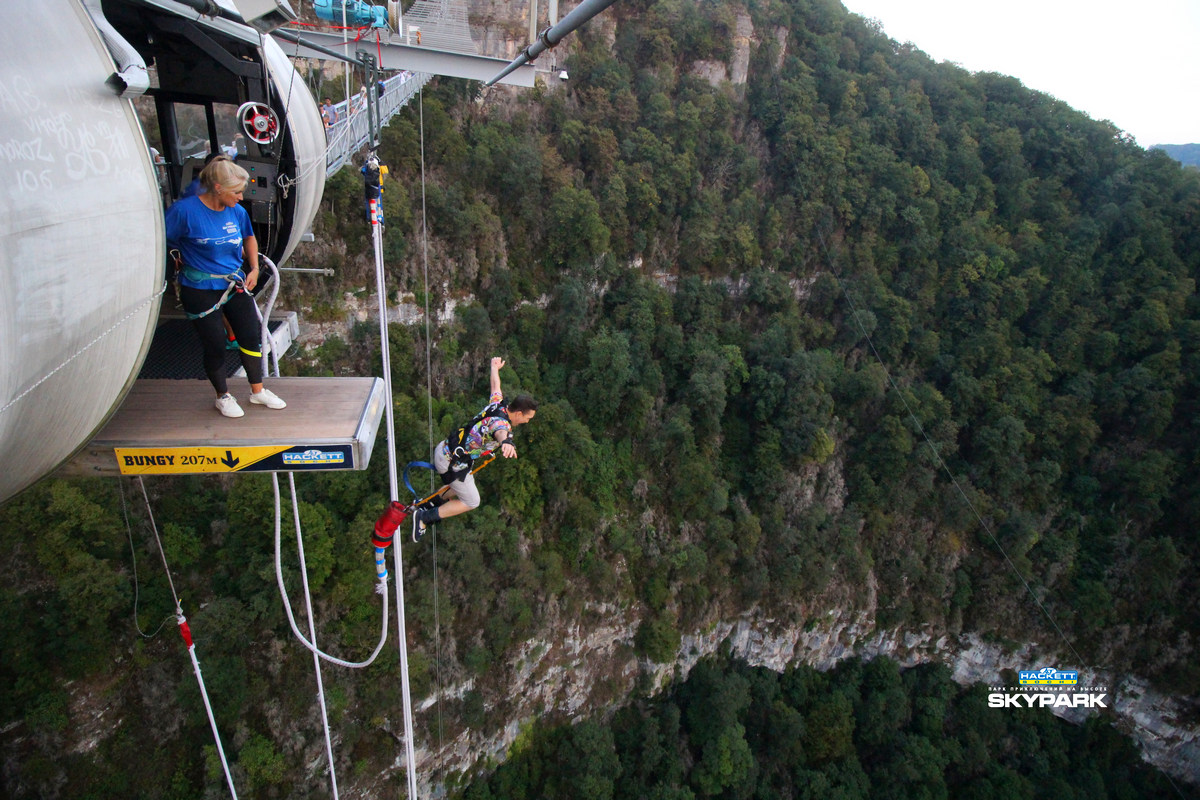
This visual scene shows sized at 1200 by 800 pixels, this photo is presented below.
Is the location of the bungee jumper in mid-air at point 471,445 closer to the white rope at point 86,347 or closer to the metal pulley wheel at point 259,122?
the white rope at point 86,347

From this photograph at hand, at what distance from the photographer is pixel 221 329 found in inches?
152

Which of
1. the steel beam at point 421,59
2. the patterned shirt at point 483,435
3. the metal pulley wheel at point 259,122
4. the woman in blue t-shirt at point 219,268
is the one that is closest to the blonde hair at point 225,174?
the woman in blue t-shirt at point 219,268

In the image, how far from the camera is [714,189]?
25.1 m

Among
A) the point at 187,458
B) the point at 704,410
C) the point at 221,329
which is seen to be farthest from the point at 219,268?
the point at 704,410

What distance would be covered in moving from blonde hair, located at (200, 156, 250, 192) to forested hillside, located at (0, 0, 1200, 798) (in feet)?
38.3

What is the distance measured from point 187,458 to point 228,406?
474 millimetres

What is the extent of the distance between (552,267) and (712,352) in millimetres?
7191

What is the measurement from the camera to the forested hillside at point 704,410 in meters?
12.8

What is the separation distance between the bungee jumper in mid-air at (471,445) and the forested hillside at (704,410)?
9.35 metres

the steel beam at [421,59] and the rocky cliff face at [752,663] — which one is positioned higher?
the steel beam at [421,59]

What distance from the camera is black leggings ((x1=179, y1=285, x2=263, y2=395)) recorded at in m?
3.69

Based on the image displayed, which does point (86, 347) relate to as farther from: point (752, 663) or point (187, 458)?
point (752, 663)

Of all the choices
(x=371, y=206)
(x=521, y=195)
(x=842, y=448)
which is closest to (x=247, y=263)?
(x=371, y=206)

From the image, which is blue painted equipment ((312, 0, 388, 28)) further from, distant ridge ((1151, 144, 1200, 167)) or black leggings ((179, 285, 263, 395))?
distant ridge ((1151, 144, 1200, 167))
